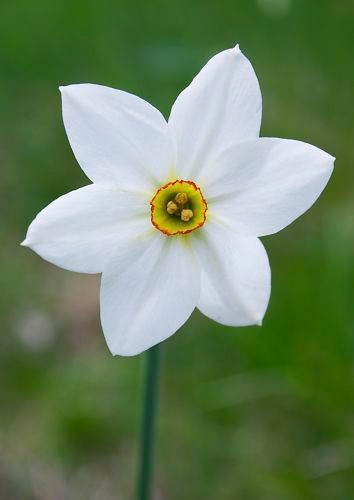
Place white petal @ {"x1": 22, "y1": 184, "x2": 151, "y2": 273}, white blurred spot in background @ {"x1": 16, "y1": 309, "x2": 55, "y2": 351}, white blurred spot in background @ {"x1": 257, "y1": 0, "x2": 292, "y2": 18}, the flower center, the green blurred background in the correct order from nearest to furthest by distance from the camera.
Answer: white petal @ {"x1": 22, "y1": 184, "x2": 151, "y2": 273} → the flower center → the green blurred background → white blurred spot in background @ {"x1": 257, "y1": 0, "x2": 292, "y2": 18} → white blurred spot in background @ {"x1": 16, "y1": 309, "x2": 55, "y2": 351}

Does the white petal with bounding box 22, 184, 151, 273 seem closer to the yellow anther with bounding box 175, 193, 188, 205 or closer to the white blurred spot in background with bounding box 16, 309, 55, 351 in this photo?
the yellow anther with bounding box 175, 193, 188, 205

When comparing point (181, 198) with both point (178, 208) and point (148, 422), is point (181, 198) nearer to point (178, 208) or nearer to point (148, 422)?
point (178, 208)

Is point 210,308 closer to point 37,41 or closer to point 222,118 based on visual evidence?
point 222,118

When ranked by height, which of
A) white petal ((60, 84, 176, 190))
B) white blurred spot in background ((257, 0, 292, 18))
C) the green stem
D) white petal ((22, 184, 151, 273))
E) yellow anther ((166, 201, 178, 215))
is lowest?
the green stem

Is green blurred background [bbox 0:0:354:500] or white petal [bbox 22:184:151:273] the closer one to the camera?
white petal [bbox 22:184:151:273]

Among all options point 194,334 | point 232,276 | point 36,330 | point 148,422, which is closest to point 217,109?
point 232,276

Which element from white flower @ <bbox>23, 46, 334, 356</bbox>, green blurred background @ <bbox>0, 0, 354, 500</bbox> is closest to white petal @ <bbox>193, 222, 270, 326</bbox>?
white flower @ <bbox>23, 46, 334, 356</bbox>
